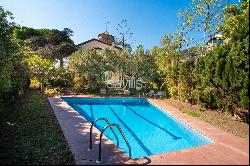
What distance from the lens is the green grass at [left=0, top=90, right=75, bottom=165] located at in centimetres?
704

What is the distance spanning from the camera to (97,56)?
26141 mm

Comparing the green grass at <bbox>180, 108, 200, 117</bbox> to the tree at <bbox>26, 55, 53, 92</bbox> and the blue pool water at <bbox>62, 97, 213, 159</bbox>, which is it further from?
the tree at <bbox>26, 55, 53, 92</bbox>

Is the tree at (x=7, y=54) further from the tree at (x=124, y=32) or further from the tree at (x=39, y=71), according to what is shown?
the tree at (x=124, y=32)

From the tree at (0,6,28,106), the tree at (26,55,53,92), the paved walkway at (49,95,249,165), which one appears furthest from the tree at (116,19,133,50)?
the paved walkway at (49,95,249,165)

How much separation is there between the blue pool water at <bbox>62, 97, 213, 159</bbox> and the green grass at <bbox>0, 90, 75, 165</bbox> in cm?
271

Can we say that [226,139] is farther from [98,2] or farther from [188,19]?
[188,19]

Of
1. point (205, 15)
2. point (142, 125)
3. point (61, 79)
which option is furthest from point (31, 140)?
point (205, 15)

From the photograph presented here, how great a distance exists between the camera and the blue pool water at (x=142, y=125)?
10.6 meters

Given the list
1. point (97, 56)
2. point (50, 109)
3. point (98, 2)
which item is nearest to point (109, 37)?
point (97, 56)

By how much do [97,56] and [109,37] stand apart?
112 feet

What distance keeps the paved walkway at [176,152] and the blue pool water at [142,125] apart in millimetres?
808

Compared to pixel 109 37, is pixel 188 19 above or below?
below

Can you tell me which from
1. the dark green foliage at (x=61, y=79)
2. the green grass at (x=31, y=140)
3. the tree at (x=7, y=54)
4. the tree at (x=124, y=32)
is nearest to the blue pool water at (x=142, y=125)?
the green grass at (x=31, y=140)

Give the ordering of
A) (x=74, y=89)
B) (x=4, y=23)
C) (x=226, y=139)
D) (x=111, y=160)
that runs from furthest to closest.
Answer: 1. (x=74, y=89)
2. (x=4, y=23)
3. (x=226, y=139)
4. (x=111, y=160)
